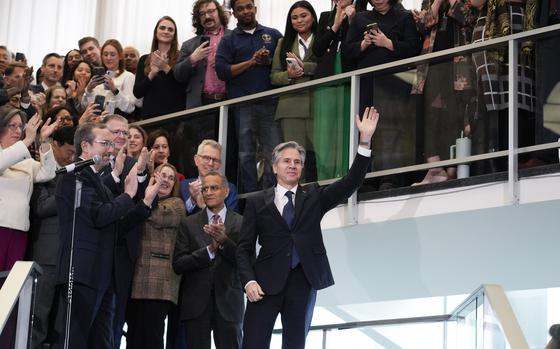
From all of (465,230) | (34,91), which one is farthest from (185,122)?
(465,230)

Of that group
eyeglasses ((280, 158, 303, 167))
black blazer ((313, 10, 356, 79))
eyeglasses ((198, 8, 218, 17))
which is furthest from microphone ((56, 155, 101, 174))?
eyeglasses ((198, 8, 218, 17))

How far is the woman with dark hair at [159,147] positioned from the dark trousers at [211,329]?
1342mm

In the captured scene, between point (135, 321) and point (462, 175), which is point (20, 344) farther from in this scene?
point (462, 175)

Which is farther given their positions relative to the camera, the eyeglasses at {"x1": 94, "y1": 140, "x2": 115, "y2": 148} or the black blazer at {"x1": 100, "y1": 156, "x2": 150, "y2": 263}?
the black blazer at {"x1": 100, "y1": 156, "x2": 150, "y2": 263}

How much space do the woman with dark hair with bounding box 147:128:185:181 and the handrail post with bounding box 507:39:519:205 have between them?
2.40m

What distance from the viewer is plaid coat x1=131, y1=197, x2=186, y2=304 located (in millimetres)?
7551

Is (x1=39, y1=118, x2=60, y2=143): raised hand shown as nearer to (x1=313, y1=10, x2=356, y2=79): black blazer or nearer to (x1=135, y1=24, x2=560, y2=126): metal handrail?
(x1=135, y1=24, x2=560, y2=126): metal handrail

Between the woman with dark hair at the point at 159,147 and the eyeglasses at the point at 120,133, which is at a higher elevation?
the woman with dark hair at the point at 159,147

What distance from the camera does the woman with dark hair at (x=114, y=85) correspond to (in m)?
9.33

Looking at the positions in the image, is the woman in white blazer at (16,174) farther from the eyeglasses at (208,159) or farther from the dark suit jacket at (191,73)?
the dark suit jacket at (191,73)

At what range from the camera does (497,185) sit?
24.6ft

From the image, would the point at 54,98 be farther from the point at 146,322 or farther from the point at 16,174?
the point at 146,322

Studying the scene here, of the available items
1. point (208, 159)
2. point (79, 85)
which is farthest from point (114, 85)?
point (208, 159)

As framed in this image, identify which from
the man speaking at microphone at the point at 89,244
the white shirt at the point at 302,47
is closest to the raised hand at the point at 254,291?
the man speaking at microphone at the point at 89,244
